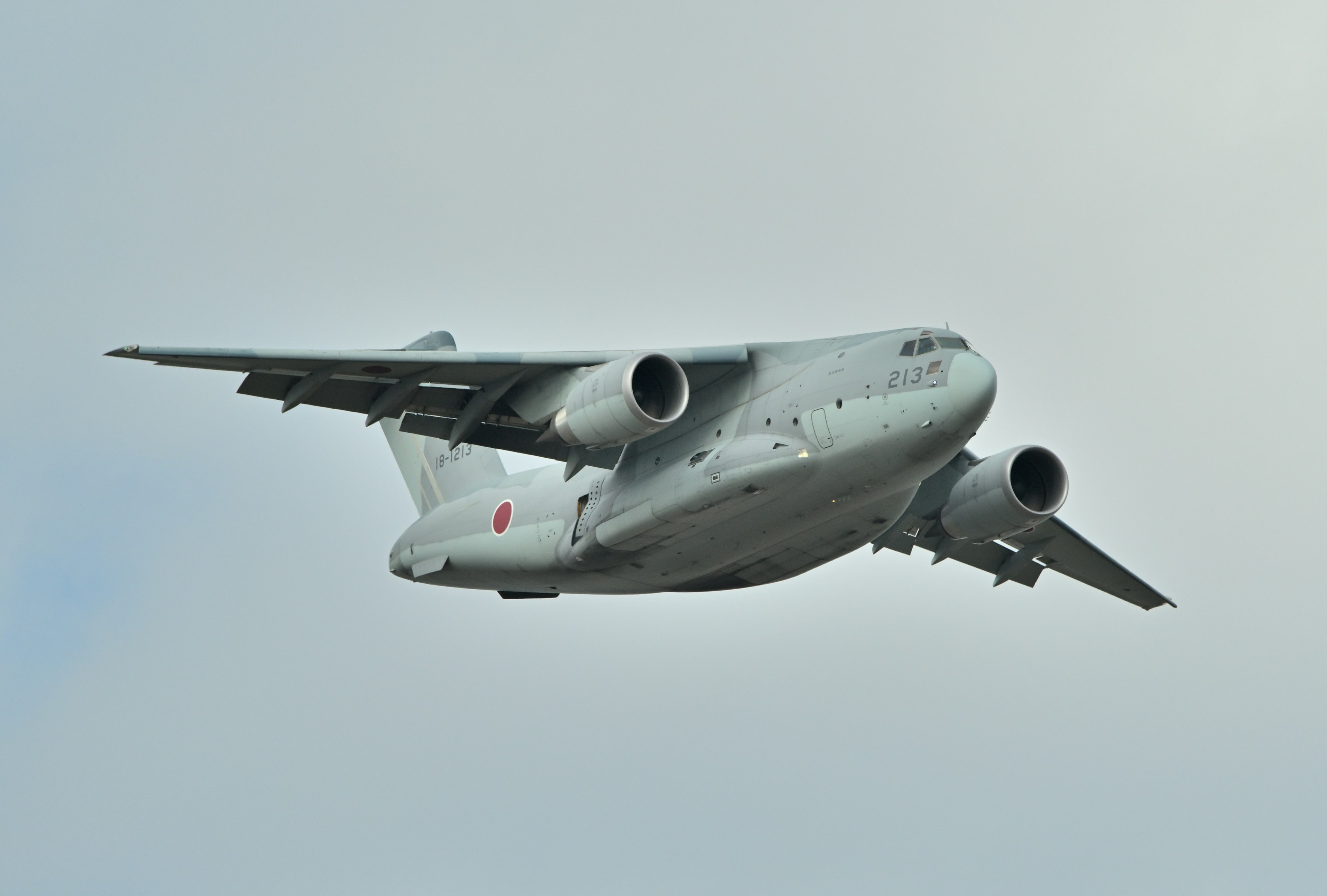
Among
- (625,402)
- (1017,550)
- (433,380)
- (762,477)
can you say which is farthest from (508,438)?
(1017,550)

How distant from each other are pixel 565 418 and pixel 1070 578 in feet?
27.6

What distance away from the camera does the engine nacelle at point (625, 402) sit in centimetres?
1664

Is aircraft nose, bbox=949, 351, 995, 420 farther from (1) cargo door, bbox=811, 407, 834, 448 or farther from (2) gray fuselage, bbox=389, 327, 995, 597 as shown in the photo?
(1) cargo door, bbox=811, 407, 834, 448

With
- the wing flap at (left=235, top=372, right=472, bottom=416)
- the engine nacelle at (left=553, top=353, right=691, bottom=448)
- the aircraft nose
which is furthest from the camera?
the wing flap at (left=235, top=372, right=472, bottom=416)

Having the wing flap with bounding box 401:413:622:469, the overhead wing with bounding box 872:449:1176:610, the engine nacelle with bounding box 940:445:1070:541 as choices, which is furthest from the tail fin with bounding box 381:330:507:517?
the engine nacelle with bounding box 940:445:1070:541

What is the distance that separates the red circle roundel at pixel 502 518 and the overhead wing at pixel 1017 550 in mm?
4460

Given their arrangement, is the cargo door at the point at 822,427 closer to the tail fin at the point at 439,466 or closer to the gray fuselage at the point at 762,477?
the gray fuselage at the point at 762,477

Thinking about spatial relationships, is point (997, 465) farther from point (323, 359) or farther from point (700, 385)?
point (323, 359)

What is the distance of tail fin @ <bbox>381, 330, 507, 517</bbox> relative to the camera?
21.3 metres

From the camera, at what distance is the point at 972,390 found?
1606 centimetres

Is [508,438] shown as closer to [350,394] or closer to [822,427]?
[350,394]

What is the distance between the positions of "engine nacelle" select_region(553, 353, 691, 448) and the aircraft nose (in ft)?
8.71

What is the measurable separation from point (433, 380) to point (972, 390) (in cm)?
570

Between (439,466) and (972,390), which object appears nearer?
(972,390)
